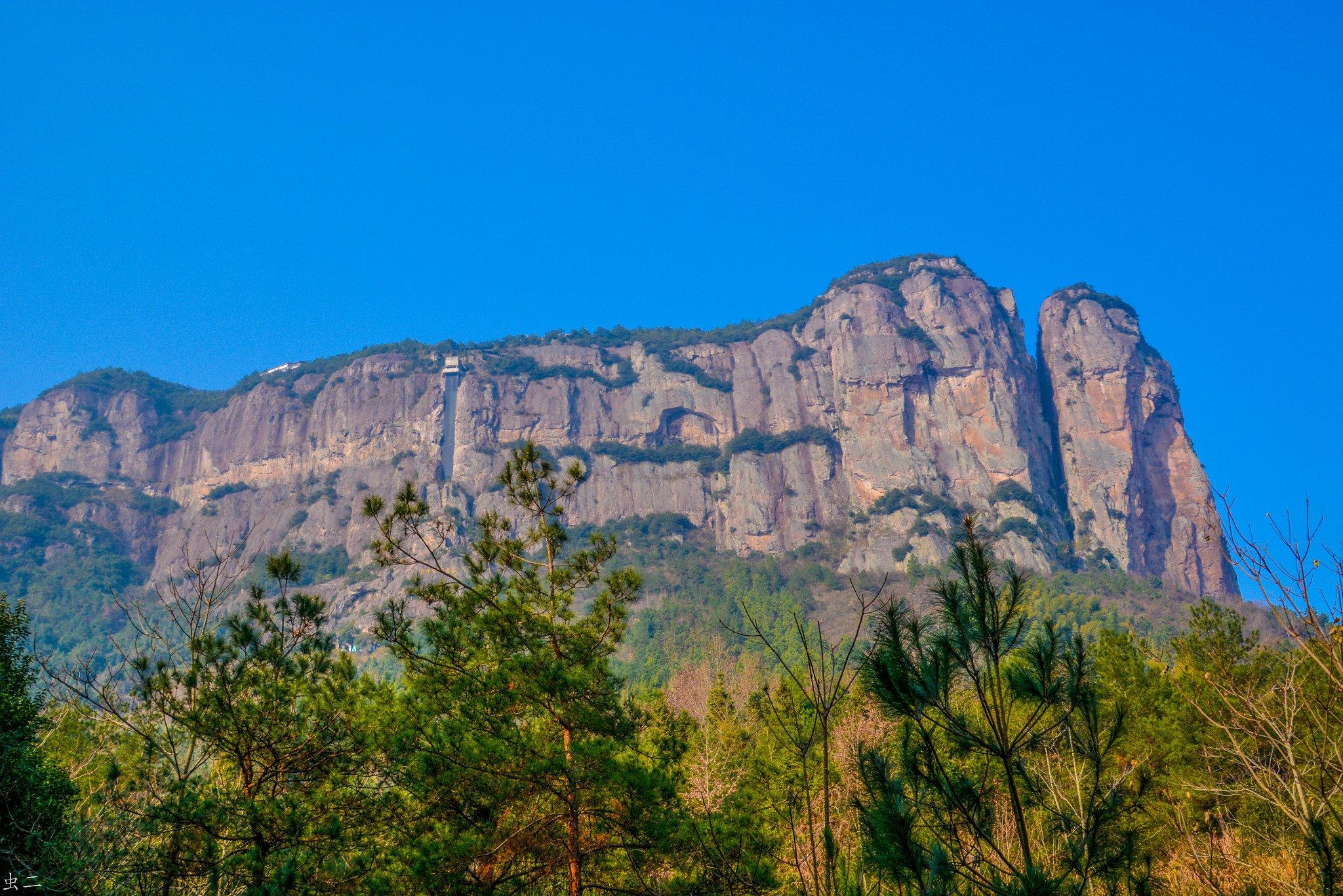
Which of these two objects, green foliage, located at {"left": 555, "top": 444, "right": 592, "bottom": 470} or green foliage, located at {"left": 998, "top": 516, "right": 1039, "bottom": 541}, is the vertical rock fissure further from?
green foliage, located at {"left": 998, "top": 516, "right": 1039, "bottom": 541}

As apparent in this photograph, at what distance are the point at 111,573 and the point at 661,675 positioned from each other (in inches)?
3887

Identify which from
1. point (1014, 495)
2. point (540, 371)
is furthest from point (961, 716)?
point (540, 371)

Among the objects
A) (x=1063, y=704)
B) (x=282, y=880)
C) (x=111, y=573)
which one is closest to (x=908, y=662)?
(x=1063, y=704)

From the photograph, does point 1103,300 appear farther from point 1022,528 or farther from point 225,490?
point 225,490

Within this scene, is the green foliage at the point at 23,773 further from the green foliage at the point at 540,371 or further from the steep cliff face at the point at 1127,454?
the green foliage at the point at 540,371

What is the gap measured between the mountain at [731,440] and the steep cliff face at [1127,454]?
392mm

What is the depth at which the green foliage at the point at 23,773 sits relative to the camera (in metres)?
9.47

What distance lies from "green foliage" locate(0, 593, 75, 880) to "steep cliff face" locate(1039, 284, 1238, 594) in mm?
124536

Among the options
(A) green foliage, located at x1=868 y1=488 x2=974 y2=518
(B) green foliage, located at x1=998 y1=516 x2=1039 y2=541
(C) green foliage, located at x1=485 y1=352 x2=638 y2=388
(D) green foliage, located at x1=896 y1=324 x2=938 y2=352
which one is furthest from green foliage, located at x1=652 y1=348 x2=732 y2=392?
(B) green foliage, located at x1=998 y1=516 x2=1039 y2=541

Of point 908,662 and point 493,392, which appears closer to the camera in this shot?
point 908,662

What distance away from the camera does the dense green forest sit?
16.1ft

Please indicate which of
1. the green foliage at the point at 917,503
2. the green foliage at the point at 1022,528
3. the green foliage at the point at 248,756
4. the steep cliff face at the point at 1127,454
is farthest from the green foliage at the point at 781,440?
the green foliage at the point at 248,756

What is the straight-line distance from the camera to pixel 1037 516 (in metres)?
116

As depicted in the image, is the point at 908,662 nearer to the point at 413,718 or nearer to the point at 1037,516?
the point at 413,718
